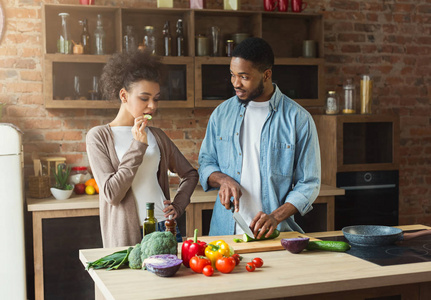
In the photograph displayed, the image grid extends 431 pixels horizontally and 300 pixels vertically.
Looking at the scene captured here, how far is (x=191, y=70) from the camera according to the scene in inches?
162

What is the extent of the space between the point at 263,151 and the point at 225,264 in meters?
0.87

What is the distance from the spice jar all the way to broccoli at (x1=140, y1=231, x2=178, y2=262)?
2.93 metres

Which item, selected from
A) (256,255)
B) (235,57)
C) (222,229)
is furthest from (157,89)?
(256,255)

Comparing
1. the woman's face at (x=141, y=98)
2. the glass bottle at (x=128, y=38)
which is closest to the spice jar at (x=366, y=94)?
the glass bottle at (x=128, y=38)

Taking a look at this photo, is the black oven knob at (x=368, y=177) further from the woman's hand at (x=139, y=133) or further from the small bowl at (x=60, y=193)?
the woman's hand at (x=139, y=133)

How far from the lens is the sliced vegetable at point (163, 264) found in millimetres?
1805

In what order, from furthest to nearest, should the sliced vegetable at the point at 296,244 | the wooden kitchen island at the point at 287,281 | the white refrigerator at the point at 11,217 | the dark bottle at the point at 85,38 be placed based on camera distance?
the dark bottle at the point at 85,38, the white refrigerator at the point at 11,217, the sliced vegetable at the point at 296,244, the wooden kitchen island at the point at 287,281

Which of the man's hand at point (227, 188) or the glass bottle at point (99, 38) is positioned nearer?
the man's hand at point (227, 188)

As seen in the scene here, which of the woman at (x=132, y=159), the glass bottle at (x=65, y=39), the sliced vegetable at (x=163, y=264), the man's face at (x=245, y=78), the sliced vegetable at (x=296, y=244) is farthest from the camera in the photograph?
the glass bottle at (x=65, y=39)

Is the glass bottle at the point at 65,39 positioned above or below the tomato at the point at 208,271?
above

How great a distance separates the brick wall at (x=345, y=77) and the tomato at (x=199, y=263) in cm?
256

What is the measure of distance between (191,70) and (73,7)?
3.20 ft

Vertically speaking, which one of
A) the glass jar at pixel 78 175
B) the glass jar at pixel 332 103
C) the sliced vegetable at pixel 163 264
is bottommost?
the sliced vegetable at pixel 163 264

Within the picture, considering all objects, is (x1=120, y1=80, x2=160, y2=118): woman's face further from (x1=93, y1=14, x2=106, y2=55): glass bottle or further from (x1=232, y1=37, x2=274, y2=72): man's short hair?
(x1=93, y1=14, x2=106, y2=55): glass bottle
